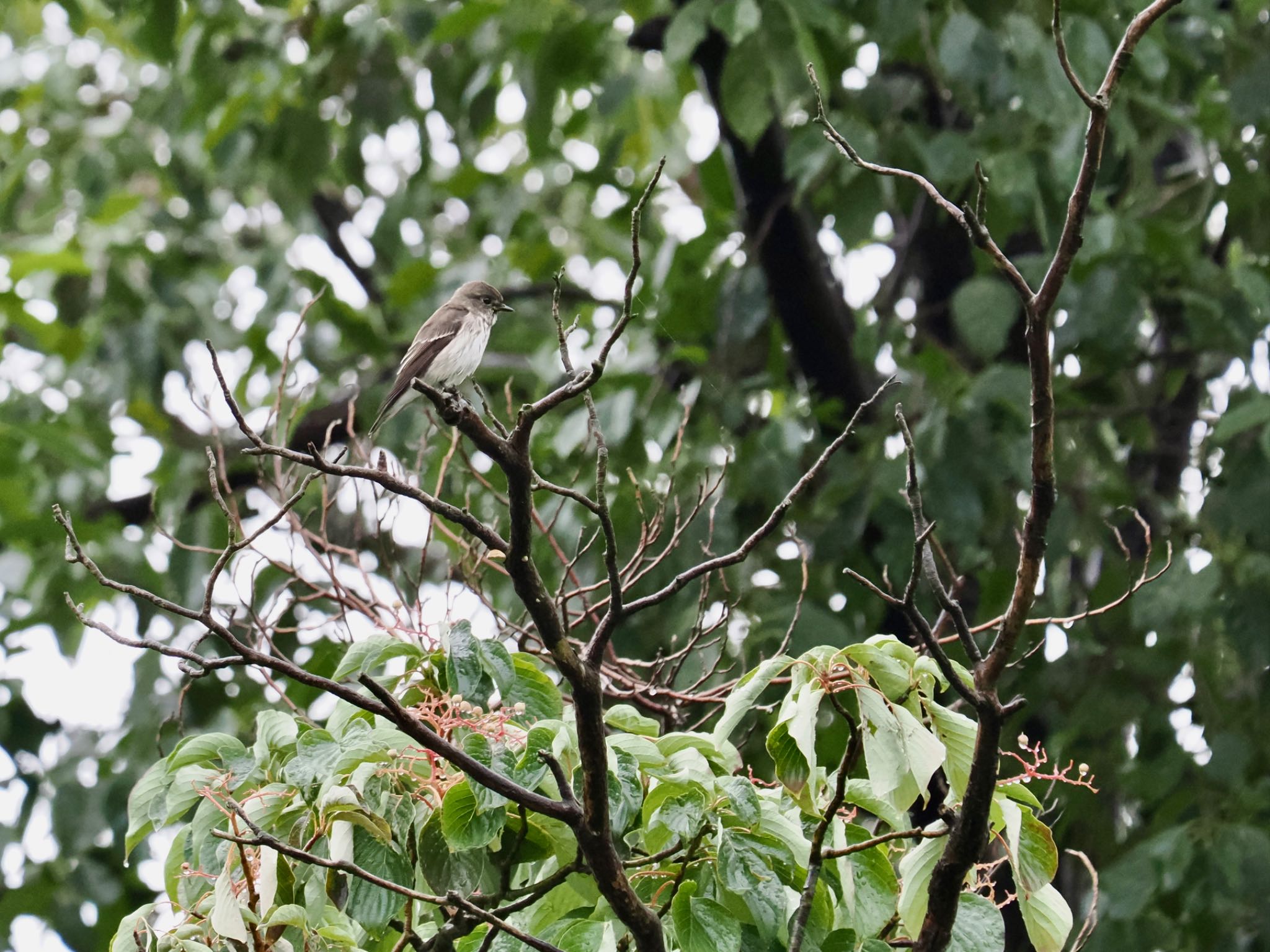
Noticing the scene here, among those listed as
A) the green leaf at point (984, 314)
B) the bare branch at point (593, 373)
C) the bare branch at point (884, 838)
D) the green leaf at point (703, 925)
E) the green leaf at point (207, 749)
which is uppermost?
the green leaf at point (984, 314)

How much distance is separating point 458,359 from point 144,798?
2.76 metres

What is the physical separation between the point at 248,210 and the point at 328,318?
431 centimetres

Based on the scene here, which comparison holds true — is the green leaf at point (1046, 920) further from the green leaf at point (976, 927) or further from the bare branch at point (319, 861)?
the bare branch at point (319, 861)

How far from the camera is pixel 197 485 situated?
654cm

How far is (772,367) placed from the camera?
6219 mm

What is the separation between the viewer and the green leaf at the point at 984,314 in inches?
208

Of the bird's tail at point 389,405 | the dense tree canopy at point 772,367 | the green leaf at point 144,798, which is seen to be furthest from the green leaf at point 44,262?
the green leaf at point 144,798

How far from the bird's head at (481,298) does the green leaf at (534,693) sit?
10.3 feet

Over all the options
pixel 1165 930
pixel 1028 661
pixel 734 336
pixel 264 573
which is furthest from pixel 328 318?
pixel 1165 930

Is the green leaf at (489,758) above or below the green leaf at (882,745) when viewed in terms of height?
below

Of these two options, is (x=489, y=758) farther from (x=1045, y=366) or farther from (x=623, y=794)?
(x=1045, y=366)

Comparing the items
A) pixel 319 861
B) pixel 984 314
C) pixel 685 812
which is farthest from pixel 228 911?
pixel 984 314

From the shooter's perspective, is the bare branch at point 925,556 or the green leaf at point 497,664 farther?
the green leaf at point 497,664

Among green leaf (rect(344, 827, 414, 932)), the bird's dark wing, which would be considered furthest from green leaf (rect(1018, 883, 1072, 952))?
the bird's dark wing
